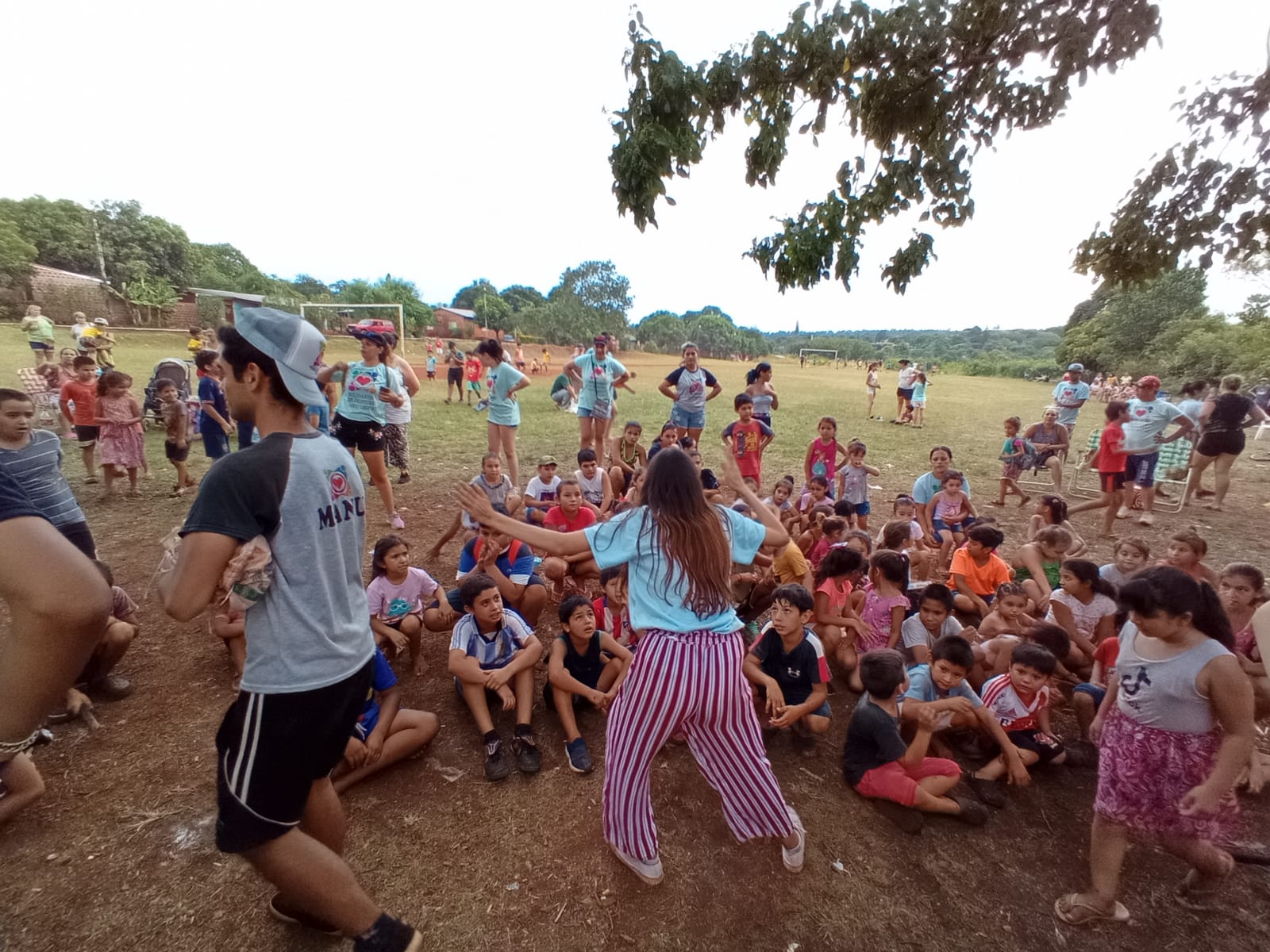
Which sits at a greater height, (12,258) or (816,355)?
(12,258)

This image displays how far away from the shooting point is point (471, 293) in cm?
7931

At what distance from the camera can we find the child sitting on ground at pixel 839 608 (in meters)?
→ 3.99

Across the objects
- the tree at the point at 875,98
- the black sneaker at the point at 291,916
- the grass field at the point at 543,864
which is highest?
the tree at the point at 875,98

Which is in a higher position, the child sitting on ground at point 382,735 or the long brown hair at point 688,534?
the long brown hair at point 688,534

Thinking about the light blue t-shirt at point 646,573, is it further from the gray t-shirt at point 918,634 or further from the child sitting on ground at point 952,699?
the gray t-shirt at point 918,634

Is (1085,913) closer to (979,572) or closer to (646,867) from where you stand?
(646,867)

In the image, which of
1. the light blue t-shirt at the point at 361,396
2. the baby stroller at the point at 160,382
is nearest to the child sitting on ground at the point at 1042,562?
the light blue t-shirt at the point at 361,396

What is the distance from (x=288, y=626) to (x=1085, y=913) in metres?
3.13

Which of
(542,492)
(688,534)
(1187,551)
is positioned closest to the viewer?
(688,534)

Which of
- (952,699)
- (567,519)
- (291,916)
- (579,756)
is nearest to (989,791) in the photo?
(952,699)

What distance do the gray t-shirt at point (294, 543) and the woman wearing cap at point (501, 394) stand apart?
533 centimetres

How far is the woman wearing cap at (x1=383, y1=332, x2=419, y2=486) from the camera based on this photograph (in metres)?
6.61

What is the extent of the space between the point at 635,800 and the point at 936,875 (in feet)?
4.63

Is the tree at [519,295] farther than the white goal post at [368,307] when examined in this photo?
Yes
